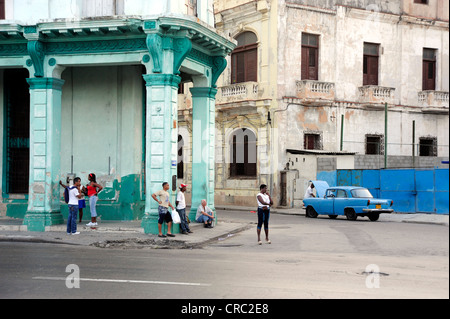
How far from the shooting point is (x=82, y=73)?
18391 mm

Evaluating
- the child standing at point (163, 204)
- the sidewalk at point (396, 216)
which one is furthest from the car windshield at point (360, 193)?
the child standing at point (163, 204)

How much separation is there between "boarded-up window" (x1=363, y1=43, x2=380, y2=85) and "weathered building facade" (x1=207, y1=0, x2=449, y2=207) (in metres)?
0.06

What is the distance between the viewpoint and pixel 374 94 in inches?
1225

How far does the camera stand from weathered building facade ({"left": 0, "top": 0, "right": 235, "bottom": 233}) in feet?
51.4

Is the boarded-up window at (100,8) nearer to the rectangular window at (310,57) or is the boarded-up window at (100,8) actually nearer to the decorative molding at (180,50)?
the decorative molding at (180,50)

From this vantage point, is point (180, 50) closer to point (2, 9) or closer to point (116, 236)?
point (116, 236)

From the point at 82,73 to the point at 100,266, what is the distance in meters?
9.92

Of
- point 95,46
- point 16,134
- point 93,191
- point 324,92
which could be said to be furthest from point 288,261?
point 324,92

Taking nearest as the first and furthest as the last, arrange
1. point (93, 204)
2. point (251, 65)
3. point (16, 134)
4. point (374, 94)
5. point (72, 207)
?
point (72, 207)
point (93, 204)
point (16, 134)
point (374, 94)
point (251, 65)

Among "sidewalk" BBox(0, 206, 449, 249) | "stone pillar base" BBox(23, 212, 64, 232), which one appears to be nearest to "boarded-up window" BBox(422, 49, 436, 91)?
"sidewalk" BBox(0, 206, 449, 249)

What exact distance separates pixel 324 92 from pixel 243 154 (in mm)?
5609

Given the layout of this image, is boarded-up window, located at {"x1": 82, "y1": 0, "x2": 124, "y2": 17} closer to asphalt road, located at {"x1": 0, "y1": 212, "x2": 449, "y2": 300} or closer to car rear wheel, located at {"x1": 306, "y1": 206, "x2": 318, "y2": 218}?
asphalt road, located at {"x1": 0, "y1": 212, "x2": 449, "y2": 300}
